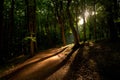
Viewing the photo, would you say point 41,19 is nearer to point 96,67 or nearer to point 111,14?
point 111,14

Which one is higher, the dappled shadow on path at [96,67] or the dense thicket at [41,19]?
the dense thicket at [41,19]

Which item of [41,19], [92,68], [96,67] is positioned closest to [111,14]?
[96,67]

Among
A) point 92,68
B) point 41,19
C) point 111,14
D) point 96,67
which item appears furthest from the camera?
point 41,19

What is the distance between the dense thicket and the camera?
1741 cm

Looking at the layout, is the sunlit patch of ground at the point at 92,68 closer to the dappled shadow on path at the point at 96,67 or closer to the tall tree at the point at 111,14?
the dappled shadow on path at the point at 96,67

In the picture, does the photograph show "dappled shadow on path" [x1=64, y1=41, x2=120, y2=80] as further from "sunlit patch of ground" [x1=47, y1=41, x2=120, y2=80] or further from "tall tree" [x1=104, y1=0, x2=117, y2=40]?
"tall tree" [x1=104, y1=0, x2=117, y2=40]

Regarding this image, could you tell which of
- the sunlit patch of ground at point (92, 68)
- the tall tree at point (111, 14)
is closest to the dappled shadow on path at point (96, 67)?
the sunlit patch of ground at point (92, 68)

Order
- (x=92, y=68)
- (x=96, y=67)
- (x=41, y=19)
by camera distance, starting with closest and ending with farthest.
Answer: (x=92, y=68), (x=96, y=67), (x=41, y=19)

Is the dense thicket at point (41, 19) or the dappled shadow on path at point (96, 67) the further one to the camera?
the dense thicket at point (41, 19)

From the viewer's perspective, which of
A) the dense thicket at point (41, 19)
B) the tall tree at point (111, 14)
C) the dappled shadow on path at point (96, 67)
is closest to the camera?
the dappled shadow on path at point (96, 67)

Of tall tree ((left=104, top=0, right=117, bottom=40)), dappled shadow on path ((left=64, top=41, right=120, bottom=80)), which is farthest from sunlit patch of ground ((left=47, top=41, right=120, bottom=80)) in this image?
tall tree ((left=104, top=0, right=117, bottom=40))

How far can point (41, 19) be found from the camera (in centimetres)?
3981

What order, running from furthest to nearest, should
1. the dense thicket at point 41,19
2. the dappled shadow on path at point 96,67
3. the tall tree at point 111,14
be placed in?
the dense thicket at point 41,19 → the tall tree at point 111,14 → the dappled shadow on path at point 96,67

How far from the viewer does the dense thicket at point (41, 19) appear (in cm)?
1741
